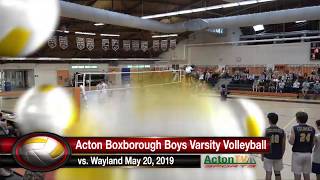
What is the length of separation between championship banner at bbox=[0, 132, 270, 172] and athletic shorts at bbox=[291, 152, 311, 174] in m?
0.73

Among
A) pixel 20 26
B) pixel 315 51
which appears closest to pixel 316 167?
pixel 20 26

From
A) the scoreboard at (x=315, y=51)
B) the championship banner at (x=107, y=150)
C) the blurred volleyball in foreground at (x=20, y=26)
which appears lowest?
the championship banner at (x=107, y=150)

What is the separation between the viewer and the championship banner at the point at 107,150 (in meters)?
3.21

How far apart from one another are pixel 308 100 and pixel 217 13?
699cm

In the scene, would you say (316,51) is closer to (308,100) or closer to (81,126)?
(308,100)

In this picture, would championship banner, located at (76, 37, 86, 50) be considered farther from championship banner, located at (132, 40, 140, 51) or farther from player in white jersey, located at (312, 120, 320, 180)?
player in white jersey, located at (312, 120, 320, 180)

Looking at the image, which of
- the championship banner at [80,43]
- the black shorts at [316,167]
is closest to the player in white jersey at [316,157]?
the black shorts at [316,167]

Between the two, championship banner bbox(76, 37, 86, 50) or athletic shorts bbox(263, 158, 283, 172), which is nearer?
athletic shorts bbox(263, 158, 283, 172)

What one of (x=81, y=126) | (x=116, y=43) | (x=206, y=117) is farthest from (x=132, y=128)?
(x=116, y=43)

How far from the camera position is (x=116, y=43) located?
16.2 m

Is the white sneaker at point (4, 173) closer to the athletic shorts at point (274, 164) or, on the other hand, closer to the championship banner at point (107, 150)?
the championship banner at point (107, 150)

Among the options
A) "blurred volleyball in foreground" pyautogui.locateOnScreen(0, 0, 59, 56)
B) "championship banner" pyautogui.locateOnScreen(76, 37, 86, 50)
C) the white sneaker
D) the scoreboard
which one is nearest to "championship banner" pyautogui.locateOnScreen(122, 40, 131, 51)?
"championship banner" pyautogui.locateOnScreen(76, 37, 86, 50)

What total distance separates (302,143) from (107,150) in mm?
2501

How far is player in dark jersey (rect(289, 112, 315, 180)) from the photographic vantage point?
3695 mm
